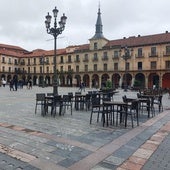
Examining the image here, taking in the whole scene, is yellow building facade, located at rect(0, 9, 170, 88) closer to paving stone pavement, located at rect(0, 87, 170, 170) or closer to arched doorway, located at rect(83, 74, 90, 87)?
arched doorway, located at rect(83, 74, 90, 87)

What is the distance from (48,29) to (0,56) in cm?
5026

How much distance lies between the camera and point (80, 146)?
4.80 m

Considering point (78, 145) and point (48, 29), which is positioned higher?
point (48, 29)

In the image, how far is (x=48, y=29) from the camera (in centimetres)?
1275

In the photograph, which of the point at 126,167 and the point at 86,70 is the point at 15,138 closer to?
the point at 126,167

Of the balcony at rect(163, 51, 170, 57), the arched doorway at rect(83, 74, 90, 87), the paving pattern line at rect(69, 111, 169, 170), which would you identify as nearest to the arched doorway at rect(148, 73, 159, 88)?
the balcony at rect(163, 51, 170, 57)

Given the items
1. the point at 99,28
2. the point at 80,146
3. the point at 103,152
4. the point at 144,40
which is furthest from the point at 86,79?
the point at 103,152

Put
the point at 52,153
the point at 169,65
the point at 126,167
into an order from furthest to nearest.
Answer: the point at 169,65, the point at 52,153, the point at 126,167

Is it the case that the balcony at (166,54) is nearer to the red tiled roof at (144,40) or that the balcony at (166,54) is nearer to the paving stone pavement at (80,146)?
the red tiled roof at (144,40)

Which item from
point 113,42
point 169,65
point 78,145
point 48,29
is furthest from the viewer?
point 113,42

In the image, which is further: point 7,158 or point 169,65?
point 169,65

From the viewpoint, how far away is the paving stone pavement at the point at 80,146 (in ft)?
12.7

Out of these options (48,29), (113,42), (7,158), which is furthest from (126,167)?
(113,42)

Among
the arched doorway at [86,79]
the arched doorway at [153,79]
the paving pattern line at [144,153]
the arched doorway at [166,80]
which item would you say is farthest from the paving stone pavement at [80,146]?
the arched doorway at [86,79]
